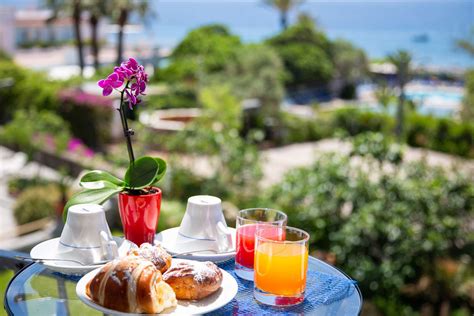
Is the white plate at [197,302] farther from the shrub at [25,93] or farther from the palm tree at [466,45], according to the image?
the palm tree at [466,45]

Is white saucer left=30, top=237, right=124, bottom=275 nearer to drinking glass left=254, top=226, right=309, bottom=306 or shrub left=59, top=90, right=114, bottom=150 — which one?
drinking glass left=254, top=226, right=309, bottom=306

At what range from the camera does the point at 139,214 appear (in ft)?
5.56

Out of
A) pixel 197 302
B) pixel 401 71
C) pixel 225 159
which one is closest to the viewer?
pixel 197 302

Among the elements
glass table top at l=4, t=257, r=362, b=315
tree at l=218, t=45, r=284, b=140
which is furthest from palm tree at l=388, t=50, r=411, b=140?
glass table top at l=4, t=257, r=362, b=315

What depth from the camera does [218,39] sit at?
31.5m

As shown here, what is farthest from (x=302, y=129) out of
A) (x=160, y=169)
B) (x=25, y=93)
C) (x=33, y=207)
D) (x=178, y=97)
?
(x=160, y=169)

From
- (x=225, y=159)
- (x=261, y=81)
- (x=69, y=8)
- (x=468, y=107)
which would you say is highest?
(x=69, y=8)

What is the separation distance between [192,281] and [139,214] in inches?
13.3

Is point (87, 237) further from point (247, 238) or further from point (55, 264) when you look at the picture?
point (247, 238)

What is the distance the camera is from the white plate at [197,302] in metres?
1.38

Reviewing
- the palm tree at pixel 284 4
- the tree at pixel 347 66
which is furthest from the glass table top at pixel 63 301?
the palm tree at pixel 284 4

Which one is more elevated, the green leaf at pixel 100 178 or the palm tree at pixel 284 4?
the palm tree at pixel 284 4

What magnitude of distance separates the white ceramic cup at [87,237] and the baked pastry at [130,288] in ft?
0.77

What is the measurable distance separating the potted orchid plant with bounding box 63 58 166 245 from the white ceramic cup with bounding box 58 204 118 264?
8 centimetres
